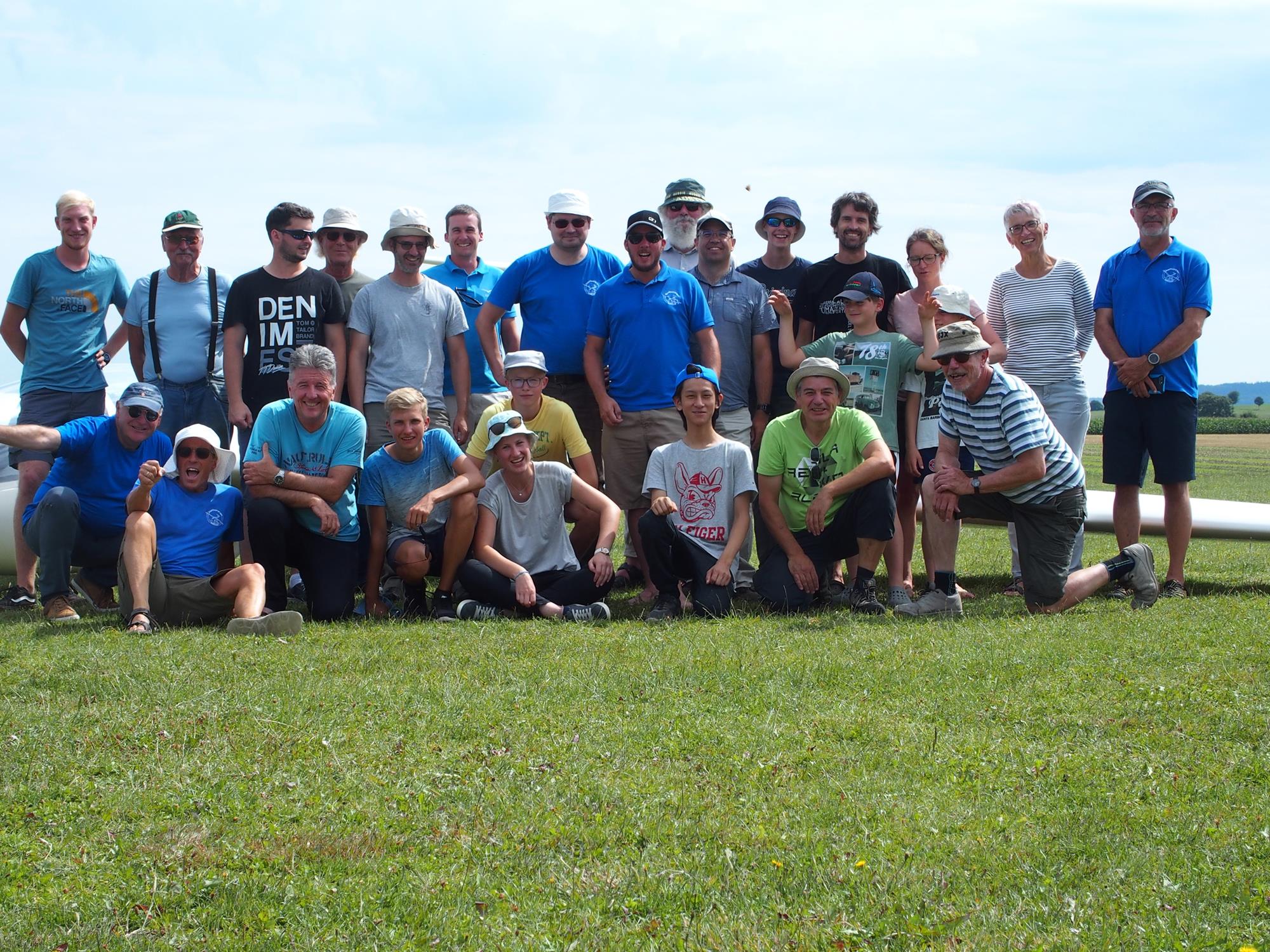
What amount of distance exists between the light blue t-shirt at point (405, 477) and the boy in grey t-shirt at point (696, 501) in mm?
1181

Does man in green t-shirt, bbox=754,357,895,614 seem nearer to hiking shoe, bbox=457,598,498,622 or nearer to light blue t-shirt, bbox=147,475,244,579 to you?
hiking shoe, bbox=457,598,498,622

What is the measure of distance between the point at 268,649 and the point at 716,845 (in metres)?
3.02

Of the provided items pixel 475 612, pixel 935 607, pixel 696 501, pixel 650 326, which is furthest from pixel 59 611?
pixel 935 607

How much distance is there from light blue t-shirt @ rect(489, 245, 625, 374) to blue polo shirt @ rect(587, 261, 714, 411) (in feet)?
1.07

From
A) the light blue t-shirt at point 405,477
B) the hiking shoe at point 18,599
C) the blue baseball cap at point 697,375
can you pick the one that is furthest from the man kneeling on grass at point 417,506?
the hiking shoe at point 18,599

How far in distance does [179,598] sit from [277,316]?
1919mm

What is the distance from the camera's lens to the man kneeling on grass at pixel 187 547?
20.4ft

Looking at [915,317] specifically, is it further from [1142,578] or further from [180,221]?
[180,221]

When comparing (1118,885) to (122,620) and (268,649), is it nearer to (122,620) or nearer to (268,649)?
(268,649)

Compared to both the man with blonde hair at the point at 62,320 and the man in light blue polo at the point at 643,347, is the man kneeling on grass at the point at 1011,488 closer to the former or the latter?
the man in light blue polo at the point at 643,347

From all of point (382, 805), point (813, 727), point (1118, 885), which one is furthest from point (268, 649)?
point (1118, 885)

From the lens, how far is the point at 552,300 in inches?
306

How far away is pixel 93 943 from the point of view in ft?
8.96

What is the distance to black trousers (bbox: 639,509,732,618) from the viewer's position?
6707mm
